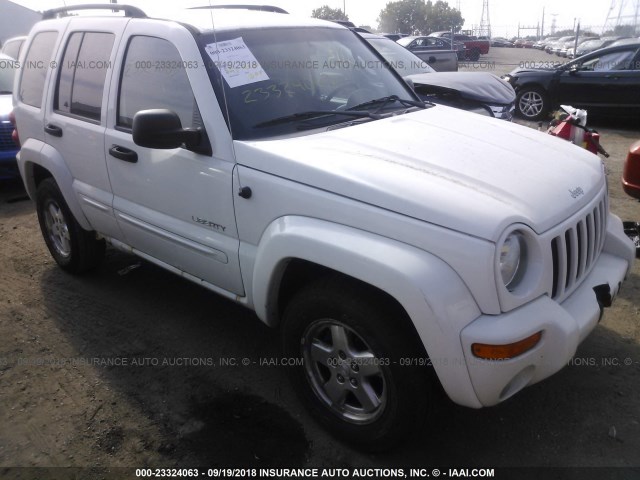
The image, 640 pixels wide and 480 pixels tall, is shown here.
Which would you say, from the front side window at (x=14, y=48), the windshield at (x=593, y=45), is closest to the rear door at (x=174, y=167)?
the front side window at (x=14, y=48)

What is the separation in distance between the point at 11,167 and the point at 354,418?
6800 mm

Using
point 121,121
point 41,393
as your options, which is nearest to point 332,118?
point 121,121

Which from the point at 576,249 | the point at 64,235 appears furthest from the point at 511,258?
the point at 64,235

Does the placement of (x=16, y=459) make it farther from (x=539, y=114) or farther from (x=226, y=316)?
(x=539, y=114)

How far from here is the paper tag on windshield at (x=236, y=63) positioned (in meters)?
3.07

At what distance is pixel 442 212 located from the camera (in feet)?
7.47

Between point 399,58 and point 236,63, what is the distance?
4982 millimetres

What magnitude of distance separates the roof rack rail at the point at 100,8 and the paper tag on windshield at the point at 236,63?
798 millimetres

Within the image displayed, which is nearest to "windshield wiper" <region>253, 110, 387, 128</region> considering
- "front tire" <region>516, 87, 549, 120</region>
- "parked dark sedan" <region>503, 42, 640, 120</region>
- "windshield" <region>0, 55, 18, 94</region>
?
"windshield" <region>0, 55, 18, 94</region>

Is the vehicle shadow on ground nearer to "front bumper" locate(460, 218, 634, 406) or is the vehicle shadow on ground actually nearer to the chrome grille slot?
"front bumper" locate(460, 218, 634, 406)

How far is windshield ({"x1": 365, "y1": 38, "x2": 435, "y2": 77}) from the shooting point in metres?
7.49

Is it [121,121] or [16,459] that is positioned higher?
[121,121]

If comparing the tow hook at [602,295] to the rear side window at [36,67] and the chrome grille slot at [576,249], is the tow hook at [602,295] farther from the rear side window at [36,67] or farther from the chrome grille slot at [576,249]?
the rear side window at [36,67]

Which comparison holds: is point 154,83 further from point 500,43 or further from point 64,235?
point 500,43
